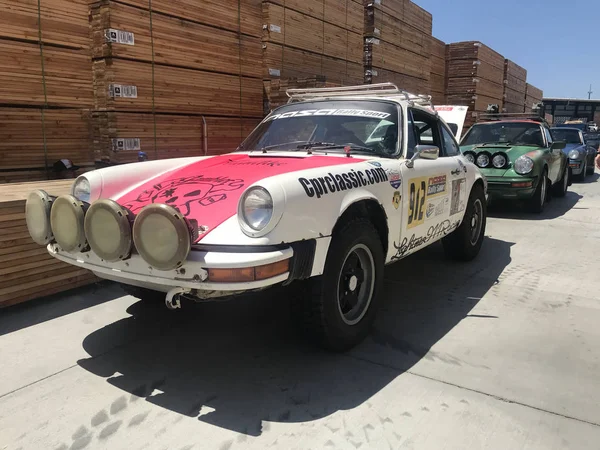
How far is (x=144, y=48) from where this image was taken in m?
6.13

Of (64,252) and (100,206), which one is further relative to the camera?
(64,252)

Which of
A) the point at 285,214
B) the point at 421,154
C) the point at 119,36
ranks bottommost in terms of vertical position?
the point at 285,214

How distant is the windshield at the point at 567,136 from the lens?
44.4 ft

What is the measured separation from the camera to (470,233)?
5348mm

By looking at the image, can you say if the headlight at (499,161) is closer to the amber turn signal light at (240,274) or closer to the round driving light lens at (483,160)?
the round driving light lens at (483,160)

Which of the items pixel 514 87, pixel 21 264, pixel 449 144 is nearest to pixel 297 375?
pixel 21 264

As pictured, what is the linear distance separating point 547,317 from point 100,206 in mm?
3375

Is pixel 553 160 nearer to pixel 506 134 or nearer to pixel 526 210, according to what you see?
pixel 506 134

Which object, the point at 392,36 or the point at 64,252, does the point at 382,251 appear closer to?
the point at 64,252

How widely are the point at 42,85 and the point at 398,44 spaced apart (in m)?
8.53

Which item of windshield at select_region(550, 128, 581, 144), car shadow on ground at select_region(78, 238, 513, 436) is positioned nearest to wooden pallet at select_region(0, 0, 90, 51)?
car shadow on ground at select_region(78, 238, 513, 436)

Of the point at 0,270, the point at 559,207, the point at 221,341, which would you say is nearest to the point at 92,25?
the point at 0,270

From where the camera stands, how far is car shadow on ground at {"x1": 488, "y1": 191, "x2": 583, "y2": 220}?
846cm

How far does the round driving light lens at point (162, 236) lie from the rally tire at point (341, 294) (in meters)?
0.79
